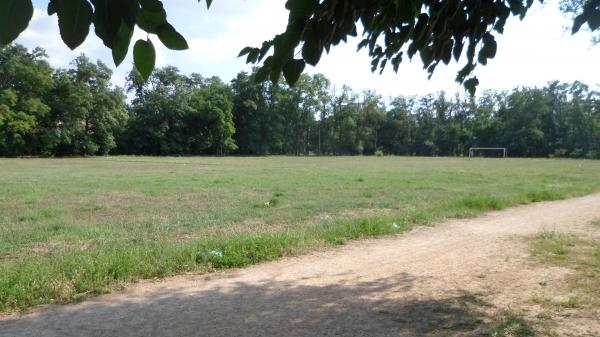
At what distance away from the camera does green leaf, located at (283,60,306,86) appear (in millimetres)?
2473

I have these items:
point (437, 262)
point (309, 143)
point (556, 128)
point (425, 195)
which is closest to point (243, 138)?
point (309, 143)

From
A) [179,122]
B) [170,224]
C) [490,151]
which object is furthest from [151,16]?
[490,151]

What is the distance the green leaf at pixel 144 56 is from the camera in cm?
172

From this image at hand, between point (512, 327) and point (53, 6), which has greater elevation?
point (53, 6)

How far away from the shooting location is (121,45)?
68.4 inches

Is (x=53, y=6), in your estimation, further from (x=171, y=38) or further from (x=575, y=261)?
(x=575, y=261)

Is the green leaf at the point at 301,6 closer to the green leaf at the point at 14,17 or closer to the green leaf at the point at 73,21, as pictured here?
the green leaf at the point at 73,21

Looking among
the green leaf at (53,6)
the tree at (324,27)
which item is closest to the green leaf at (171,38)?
the tree at (324,27)

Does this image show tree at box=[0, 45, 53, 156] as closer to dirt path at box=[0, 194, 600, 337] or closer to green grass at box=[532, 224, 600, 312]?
dirt path at box=[0, 194, 600, 337]

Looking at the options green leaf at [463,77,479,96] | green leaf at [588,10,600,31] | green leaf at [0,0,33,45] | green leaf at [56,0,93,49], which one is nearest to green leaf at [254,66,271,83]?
green leaf at [56,0,93,49]

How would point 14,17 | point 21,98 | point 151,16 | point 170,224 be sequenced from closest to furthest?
point 14,17 < point 151,16 < point 170,224 < point 21,98

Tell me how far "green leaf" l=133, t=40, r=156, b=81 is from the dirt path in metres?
2.95

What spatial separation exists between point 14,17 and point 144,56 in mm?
469

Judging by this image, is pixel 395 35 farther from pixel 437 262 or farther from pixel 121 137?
pixel 121 137
